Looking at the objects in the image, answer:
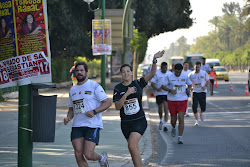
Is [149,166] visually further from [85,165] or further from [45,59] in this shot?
[45,59]

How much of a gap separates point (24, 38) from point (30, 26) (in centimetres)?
17

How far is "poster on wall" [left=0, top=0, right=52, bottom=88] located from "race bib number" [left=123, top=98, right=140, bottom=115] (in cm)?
127

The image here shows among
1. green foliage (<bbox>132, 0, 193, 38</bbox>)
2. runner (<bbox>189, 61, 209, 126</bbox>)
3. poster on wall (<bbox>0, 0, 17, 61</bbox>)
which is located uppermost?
green foliage (<bbox>132, 0, 193, 38</bbox>)

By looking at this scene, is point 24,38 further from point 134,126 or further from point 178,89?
point 178,89

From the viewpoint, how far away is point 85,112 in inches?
295

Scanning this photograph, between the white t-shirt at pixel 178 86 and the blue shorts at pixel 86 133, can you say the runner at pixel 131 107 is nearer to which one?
the blue shorts at pixel 86 133

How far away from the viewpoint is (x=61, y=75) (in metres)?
41.1

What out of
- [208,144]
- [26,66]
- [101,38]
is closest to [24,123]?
[26,66]

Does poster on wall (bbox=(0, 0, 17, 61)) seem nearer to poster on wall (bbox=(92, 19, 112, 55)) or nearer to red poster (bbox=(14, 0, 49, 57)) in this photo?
red poster (bbox=(14, 0, 49, 57))

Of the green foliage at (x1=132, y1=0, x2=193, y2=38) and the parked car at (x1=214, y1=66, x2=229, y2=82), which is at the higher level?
the green foliage at (x1=132, y1=0, x2=193, y2=38)

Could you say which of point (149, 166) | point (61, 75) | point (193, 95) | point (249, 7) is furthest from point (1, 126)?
point (249, 7)

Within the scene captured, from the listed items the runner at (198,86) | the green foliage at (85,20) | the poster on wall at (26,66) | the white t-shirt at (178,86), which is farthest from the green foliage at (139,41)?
the poster on wall at (26,66)

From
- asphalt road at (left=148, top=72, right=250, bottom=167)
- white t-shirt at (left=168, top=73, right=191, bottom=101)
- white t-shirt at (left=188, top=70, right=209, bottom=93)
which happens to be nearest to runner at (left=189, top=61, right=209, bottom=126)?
white t-shirt at (left=188, top=70, right=209, bottom=93)

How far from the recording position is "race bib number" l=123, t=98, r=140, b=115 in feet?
26.0
